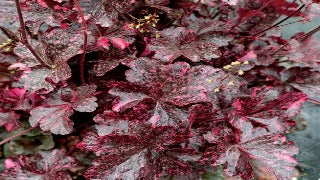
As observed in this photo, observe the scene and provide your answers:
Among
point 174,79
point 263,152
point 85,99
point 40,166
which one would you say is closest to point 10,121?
point 40,166

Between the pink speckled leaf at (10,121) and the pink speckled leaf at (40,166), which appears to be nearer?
the pink speckled leaf at (40,166)

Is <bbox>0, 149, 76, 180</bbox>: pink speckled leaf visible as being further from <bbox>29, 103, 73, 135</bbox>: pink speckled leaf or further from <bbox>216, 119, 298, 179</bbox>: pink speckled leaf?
<bbox>216, 119, 298, 179</bbox>: pink speckled leaf

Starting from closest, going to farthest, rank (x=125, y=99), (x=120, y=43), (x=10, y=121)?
(x=125, y=99)
(x=120, y=43)
(x=10, y=121)

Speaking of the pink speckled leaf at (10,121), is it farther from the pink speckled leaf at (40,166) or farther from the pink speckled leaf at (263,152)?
the pink speckled leaf at (263,152)

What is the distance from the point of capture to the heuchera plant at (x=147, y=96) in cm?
123

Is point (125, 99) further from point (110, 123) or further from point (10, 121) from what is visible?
point (10, 121)

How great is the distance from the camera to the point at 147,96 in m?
1.26

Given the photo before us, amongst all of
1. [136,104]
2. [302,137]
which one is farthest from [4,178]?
[302,137]

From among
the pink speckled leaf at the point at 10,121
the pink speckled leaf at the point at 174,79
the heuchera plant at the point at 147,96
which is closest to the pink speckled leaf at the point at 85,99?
the heuchera plant at the point at 147,96

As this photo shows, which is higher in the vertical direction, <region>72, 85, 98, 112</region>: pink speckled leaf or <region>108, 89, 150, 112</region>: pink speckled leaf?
<region>108, 89, 150, 112</region>: pink speckled leaf

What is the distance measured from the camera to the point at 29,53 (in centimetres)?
136

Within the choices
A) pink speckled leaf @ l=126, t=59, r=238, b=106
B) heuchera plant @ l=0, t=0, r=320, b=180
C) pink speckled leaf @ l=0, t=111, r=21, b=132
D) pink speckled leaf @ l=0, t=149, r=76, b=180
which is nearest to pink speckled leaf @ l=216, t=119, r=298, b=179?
heuchera plant @ l=0, t=0, r=320, b=180

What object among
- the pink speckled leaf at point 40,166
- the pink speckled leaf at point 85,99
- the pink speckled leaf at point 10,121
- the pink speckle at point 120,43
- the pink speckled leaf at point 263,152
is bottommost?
the pink speckled leaf at point 40,166

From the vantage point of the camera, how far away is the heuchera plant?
1229 mm
